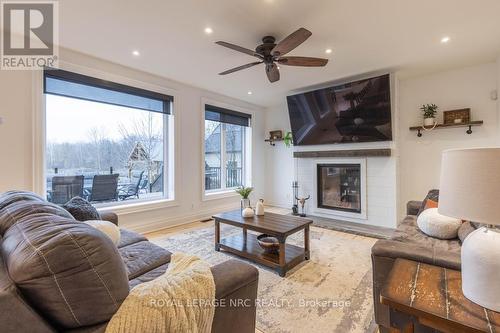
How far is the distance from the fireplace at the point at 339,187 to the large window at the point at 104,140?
297 cm

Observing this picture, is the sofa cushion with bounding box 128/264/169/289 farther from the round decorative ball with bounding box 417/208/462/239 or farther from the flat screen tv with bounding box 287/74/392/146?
the flat screen tv with bounding box 287/74/392/146

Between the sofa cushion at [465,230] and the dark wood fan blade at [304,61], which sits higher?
the dark wood fan blade at [304,61]

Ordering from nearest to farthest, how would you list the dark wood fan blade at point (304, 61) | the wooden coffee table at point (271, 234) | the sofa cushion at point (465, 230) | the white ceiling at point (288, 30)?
1. the sofa cushion at point (465, 230)
2. the white ceiling at point (288, 30)
3. the wooden coffee table at point (271, 234)
4. the dark wood fan blade at point (304, 61)

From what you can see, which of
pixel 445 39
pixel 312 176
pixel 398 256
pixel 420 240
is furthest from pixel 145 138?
pixel 445 39

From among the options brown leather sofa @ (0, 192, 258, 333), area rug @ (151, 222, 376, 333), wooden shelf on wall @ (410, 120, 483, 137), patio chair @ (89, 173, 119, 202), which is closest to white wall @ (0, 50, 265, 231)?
patio chair @ (89, 173, 119, 202)

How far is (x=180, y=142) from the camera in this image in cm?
441

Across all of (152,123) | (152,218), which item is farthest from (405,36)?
(152,218)

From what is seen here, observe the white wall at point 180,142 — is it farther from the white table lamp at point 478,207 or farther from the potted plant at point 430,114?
the white table lamp at point 478,207

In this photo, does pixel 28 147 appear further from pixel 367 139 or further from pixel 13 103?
pixel 367 139

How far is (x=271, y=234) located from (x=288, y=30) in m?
2.20

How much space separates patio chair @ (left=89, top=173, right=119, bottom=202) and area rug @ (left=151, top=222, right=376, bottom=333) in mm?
1137

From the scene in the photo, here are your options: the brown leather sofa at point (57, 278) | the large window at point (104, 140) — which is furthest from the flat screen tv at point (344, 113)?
the brown leather sofa at point (57, 278)

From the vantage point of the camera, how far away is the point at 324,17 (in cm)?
245

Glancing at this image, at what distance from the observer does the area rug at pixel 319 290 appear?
1756 mm
